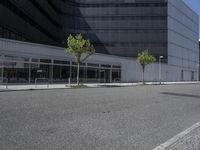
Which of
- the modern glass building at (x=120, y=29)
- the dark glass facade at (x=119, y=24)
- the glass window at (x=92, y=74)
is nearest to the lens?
the glass window at (x=92, y=74)

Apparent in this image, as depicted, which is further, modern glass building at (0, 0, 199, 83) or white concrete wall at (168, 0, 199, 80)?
white concrete wall at (168, 0, 199, 80)

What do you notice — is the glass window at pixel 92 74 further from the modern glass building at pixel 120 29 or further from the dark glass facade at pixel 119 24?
the dark glass facade at pixel 119 24

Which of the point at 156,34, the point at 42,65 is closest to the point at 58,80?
the point at 42,65

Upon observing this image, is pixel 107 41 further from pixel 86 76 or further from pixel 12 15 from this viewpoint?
pixel 12 15

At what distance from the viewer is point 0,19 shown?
41.5 meters

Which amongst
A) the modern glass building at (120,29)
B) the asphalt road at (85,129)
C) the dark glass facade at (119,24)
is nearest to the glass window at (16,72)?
the modern glass building at (120,29)

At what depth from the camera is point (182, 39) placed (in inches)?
3868

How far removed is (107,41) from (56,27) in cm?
1392

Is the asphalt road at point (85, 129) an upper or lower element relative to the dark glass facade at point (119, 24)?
lower

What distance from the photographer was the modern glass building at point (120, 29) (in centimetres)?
5941

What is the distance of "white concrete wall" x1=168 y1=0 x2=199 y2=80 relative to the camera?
88938 millimetres

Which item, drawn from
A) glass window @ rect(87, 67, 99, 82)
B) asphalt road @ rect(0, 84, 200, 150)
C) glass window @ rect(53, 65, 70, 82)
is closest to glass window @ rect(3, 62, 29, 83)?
glass window @ rect(53, 65, 70, 82)

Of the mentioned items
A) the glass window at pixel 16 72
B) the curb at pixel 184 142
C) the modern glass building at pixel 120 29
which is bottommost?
the curb at pixel 184 142

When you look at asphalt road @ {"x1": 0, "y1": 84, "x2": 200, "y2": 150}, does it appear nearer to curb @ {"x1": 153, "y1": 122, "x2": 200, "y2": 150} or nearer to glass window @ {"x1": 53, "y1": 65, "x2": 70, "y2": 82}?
curb @ {"x1": 153, "y1": 122, "x2": 200, "y2": 150}
